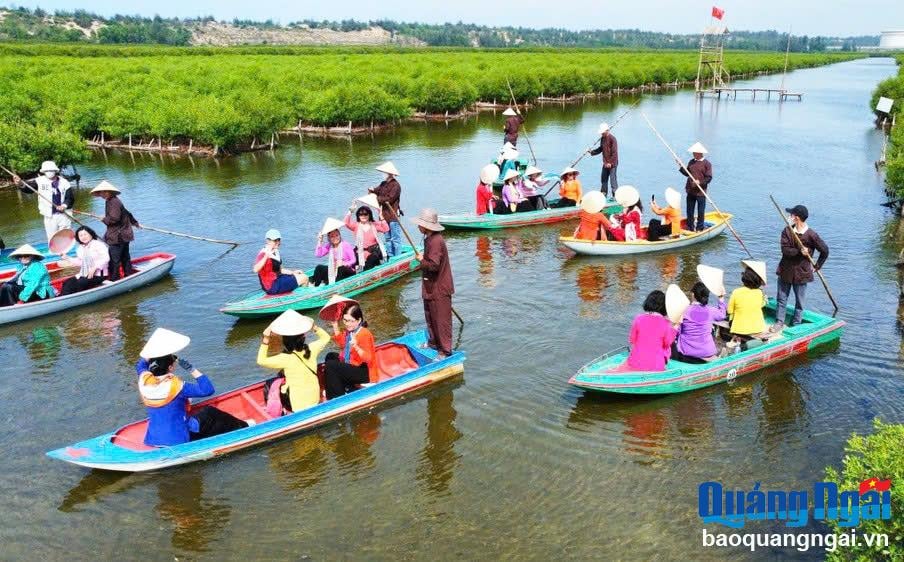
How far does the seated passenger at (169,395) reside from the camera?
7.68m

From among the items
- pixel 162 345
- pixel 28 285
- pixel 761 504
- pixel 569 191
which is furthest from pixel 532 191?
pixel 162 345

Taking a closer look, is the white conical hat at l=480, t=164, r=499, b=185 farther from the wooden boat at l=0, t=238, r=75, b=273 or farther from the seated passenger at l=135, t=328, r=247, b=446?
the seated passenger at l=135, t=328, r=247, b=446

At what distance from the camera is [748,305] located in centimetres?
999

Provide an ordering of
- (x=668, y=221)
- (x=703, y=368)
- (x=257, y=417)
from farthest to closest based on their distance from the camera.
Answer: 1. (x=668, y=221)
2. (x=703, y=368)
3. (x=257, y=417)

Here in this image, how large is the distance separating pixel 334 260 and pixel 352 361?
167 inches

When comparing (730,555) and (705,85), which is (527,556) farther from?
(705,85)

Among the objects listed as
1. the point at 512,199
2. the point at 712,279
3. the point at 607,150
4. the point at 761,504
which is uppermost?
the point at 607,150

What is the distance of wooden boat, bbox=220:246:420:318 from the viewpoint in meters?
12.4

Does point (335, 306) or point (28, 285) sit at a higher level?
point (335, 306)

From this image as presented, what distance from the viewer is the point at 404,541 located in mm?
7176

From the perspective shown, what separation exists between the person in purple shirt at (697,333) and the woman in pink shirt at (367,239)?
20.5 ft

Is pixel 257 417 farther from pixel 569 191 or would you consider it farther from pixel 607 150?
pixel 607 150

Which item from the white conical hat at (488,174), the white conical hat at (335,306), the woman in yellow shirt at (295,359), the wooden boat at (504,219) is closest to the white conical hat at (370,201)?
the wooden boat at (504,219)

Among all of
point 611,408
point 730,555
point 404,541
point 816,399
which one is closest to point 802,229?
point 816,399
